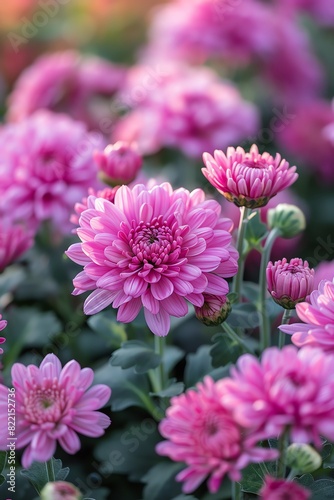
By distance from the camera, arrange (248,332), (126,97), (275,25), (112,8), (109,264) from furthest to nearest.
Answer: (112,8) → (275,25) → (126,97) → (248,332) → (109,264)

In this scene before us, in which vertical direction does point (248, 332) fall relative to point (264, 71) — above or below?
below

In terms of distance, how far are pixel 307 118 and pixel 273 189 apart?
3.09 feet

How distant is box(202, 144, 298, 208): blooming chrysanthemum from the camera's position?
662 mm

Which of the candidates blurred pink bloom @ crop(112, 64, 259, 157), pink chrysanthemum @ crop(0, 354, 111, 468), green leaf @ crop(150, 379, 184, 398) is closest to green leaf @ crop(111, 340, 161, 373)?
green leaf @ crop(150, 379, 184, 398)

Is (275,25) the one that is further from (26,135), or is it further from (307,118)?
(26,135)

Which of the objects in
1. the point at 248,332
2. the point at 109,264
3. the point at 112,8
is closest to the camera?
the point at 109,264

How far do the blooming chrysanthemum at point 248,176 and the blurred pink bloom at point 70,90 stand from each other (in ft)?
2.79

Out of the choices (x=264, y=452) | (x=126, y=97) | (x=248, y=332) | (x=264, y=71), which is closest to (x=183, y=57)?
(x=264, y=71)

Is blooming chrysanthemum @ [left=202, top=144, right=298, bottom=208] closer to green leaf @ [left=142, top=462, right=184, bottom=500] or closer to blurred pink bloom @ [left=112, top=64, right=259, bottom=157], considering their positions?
green leaf @ [left=142, top=462, right=184, bottom=500]

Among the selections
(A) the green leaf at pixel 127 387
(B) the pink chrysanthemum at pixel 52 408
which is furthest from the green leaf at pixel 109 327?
(B) the pink chrysanthemum at pixel 52 408

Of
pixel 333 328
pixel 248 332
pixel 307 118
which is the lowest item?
pixel 248 332

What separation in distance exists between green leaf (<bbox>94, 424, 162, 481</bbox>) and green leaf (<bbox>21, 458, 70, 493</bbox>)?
21 centimetres

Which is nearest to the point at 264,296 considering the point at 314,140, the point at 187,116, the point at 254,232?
the point at 254,232

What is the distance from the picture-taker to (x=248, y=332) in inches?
41.7
